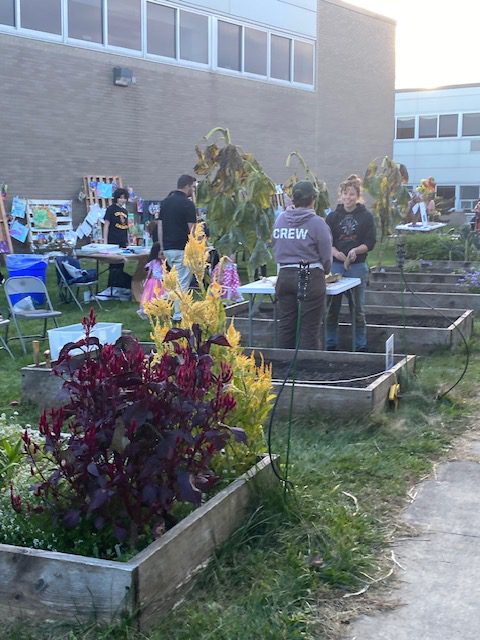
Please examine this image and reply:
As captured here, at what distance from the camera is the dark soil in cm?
682

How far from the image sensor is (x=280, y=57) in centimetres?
2417

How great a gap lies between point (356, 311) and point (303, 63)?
18.5m

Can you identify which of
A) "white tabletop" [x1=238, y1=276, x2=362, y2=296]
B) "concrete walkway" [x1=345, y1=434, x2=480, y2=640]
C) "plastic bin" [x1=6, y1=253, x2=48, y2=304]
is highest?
"white tabletop" [x1=238, y1=276, x2=362, y2=296]

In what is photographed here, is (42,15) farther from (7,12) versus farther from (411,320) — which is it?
(411,320)

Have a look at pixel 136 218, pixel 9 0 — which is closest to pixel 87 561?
pixel 9 0

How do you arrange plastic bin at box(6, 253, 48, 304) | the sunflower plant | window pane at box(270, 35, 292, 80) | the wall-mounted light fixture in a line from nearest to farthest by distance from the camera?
the sunflower plant < plastic bin at box(6, 253, 48, 304) < the wall-mounted light fixture < window pane at box(270, 35, 292, 80)

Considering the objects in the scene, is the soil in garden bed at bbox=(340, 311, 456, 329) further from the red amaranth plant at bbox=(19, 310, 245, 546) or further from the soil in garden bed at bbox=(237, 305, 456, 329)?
the red amaranth plant at bbox=(19, 310, 245, 546)

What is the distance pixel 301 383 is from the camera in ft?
20.2

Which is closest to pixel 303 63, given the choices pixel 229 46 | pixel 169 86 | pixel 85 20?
pixel 229 46

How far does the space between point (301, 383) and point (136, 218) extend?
14.1 metres

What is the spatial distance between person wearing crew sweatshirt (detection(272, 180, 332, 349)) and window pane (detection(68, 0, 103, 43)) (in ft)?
41.8

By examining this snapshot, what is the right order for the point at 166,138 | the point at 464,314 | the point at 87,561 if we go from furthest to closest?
the point at 166,138, the point at 464,314, the point at 87,561

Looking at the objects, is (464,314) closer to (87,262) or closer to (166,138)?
(87,262)

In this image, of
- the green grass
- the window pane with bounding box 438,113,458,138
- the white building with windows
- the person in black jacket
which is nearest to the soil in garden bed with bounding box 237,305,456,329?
the person in black jacket
